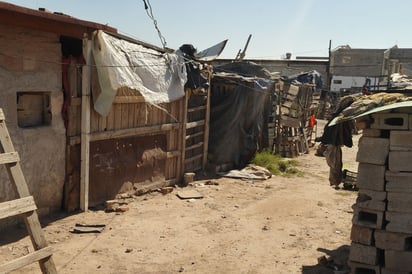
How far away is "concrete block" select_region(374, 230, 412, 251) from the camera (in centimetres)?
553

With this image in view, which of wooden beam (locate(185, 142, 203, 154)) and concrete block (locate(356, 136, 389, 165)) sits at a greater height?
concrete block (locate(356, 136, 389, 165))

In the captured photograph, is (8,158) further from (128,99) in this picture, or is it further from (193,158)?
(193,158)

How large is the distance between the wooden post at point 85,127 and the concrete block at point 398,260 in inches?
200

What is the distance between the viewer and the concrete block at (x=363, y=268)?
566 cm

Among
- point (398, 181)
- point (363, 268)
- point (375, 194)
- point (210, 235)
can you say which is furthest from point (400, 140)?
point (210, 235)

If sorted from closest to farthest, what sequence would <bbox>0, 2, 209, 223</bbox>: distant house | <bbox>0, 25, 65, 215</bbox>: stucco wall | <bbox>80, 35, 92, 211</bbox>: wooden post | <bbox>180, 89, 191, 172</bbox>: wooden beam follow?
<bbox>0, 25, 65, 215</bbox>: stucco wall, <bbox>0, 2, 209, 223</bbox>: distant house, <bbox>80, 35, 92, 211</bbox>: wooden post, <bbox>180, 89, 191, 172</bbox>: wooden beam

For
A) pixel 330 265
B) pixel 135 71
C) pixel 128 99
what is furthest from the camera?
pixel 128 99

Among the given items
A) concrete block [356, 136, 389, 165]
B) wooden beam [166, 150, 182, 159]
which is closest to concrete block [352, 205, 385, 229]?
concrete block [356, 136, 389, 165]

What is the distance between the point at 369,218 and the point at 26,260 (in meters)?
4.14

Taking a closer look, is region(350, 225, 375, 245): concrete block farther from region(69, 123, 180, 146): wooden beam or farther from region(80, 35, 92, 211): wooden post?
region(69, 123, 180, 146): wooden beam

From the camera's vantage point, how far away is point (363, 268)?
5805mm

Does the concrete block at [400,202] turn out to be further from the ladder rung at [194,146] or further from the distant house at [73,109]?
the ladder rung at [194,146]

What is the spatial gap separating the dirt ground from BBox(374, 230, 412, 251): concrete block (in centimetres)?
88

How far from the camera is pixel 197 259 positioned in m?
6.55
